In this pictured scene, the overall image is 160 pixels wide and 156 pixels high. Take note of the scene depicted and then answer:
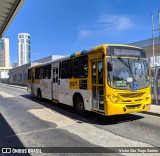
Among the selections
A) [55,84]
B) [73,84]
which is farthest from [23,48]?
[73,84]

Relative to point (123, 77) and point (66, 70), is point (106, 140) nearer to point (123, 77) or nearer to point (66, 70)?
point (123, 77)

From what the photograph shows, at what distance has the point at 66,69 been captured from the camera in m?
12.4

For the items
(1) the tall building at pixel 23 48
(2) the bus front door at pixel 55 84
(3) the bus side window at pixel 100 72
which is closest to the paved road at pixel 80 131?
(3) the bus side window at pixel 100 72

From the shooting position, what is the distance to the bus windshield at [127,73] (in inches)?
343

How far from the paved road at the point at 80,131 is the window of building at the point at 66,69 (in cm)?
234

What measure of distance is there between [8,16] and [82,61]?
149 inches

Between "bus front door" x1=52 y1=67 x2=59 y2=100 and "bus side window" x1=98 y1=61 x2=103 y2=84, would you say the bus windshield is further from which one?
"bus front door" x1=52 y1=67 x2=59 y2=100

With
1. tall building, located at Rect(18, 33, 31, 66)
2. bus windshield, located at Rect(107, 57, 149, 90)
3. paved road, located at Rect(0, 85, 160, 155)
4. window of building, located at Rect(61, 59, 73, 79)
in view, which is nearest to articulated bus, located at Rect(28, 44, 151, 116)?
bus windshield, located at Rect(107, 57, 149, 90)

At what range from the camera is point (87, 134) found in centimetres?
746

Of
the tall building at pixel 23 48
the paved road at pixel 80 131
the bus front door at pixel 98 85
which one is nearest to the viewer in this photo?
the paved road at pixel 80 131

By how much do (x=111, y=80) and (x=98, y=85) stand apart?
66 centimetres

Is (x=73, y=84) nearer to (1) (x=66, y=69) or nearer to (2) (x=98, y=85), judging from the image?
(1) (x=66, y=69)

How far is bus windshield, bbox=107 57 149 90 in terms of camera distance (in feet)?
28.6

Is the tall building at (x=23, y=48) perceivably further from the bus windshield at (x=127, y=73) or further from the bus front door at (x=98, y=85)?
the bus windshield at (x=127, y=73)
